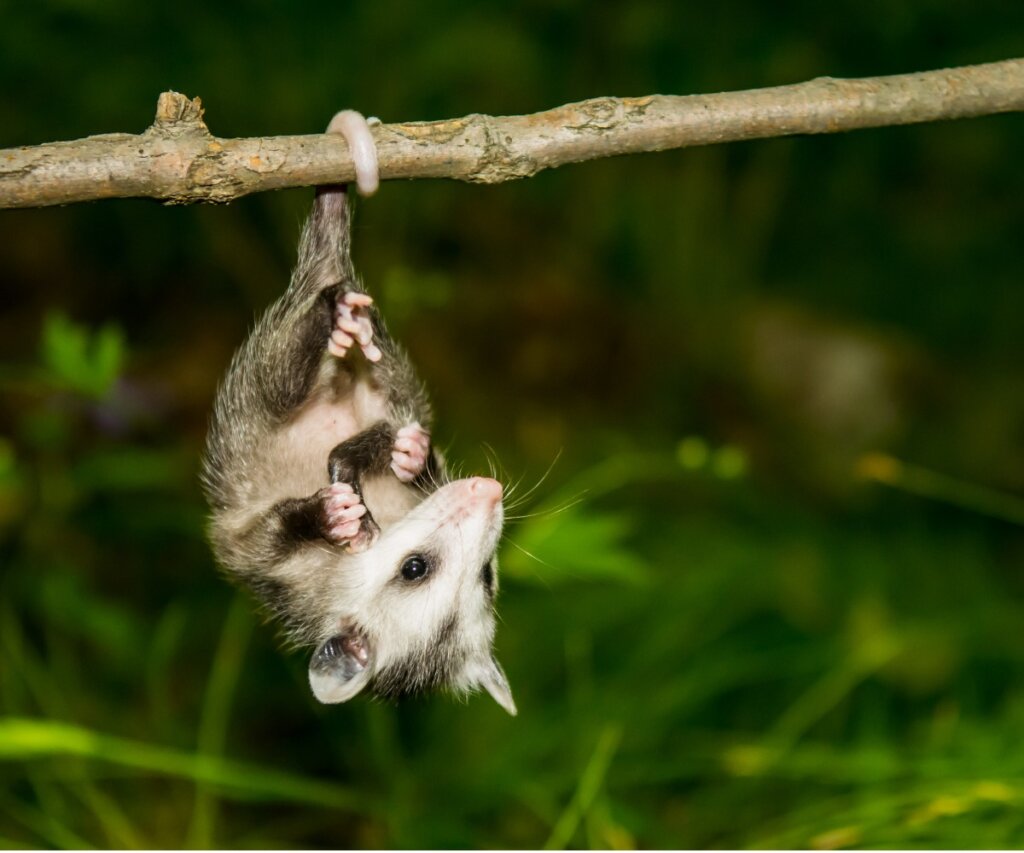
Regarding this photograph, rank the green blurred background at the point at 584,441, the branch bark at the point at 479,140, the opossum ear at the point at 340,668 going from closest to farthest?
the branch bark at the point at 479,140 → the opossum ear at the point at 340,668 → the green blurred background at the point at 584,441

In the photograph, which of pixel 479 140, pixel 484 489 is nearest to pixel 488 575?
pixel 484 489

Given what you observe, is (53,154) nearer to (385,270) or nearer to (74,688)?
(74,688)

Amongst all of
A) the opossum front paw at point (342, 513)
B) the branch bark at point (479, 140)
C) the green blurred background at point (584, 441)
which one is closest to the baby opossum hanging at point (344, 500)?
the opossum front paw at point (342, 513)

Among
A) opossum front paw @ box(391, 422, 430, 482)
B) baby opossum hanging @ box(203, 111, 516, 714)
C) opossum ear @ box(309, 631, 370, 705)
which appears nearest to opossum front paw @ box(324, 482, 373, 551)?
baby opossum hanging @ box(203, 111, 516, 714)

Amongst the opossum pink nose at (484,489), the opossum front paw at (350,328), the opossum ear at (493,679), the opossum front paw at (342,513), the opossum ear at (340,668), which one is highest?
the opossum front paw at (350,328)

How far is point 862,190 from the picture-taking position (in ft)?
18.7

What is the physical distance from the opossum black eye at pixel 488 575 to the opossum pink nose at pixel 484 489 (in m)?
0.19

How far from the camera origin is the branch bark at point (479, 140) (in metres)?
1.79

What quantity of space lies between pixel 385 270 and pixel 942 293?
2.75m

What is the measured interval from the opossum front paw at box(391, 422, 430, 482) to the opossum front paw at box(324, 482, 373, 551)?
0.15m

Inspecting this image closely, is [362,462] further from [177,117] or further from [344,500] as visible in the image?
[177,117]

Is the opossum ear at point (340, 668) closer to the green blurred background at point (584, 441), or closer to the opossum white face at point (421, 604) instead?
the opossum white face at point (421, 604)

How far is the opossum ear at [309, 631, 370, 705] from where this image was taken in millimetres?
2316

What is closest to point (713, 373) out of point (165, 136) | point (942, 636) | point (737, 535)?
point (737, 535)
